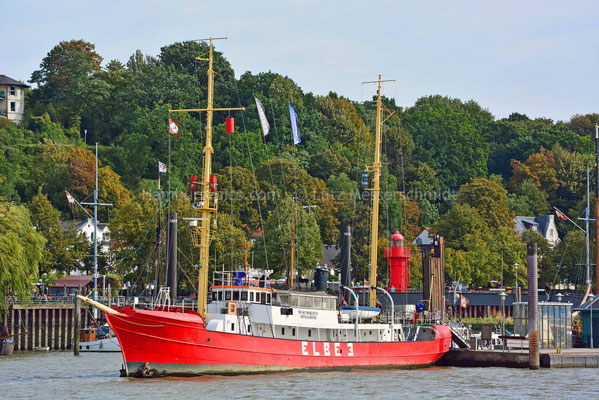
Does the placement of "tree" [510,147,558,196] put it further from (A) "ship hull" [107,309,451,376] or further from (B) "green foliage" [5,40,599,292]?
(A) "ship hull" [107,309,451,376]

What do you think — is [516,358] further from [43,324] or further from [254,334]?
[43,324]

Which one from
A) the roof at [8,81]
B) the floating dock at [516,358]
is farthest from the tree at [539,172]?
the floating dock at [516,358]

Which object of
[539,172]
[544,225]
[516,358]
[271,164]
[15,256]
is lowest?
[516,358]

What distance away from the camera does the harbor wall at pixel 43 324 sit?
278 feet

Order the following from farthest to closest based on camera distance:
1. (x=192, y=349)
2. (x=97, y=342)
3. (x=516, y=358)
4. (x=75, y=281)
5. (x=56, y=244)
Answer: (x=75, y=281), (x=56, y=244), (x=97, y=342), (x=516, y=358), (x=192, y=349)

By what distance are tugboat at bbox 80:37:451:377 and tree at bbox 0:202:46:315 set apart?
1979cm

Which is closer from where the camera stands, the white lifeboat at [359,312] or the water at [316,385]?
the water at [316,385]

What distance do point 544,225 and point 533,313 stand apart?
92.0m

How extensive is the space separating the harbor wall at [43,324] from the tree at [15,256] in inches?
238

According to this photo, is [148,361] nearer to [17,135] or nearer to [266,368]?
[266,368]

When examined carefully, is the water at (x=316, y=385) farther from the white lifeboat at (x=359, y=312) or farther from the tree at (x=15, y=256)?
the tree at (x=15, y=256)

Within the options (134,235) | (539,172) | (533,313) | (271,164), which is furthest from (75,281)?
(539,172)

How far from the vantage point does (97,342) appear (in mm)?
81812

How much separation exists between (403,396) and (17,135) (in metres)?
118
